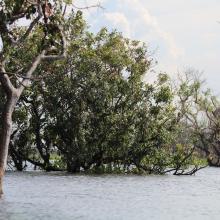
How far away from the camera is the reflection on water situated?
20.2 m

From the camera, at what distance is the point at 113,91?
137 feet

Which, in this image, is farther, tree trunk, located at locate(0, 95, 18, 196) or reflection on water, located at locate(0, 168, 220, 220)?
tree trunk, located at locate(0, 95, 18, 196)

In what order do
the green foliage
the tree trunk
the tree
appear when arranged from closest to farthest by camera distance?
the tree
the tree trunk
the green foliage

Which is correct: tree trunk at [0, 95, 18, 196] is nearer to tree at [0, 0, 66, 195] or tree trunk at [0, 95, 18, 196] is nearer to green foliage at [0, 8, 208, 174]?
tree at [0, 0, 66, 195]

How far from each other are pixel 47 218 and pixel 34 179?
56.8ft

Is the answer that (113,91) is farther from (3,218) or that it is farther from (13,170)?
(3,218)

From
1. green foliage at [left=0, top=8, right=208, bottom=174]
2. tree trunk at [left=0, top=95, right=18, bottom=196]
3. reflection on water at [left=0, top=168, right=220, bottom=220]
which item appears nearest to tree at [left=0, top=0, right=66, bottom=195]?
tree trunk at [left=0, top=95, right=18, bottom=196]

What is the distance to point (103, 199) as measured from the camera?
2548 centimetres

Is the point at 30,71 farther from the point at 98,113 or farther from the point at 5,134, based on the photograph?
the point at 98,113

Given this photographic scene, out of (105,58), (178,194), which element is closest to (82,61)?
(105,58)

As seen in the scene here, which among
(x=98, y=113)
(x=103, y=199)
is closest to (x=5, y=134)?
(x=103, y=199)

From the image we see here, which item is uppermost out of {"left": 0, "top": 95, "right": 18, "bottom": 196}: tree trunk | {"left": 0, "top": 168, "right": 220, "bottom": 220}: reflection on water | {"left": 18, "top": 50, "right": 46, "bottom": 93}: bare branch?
{"left": 18, "top": 50, "right": 46, "bottom": 93}: bare branch

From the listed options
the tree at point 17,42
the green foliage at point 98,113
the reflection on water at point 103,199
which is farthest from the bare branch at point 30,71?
the green foliage at point 98,113

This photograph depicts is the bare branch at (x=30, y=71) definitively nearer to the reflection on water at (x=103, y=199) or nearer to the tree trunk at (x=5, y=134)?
the tree trunk at (x=5, y=134)
